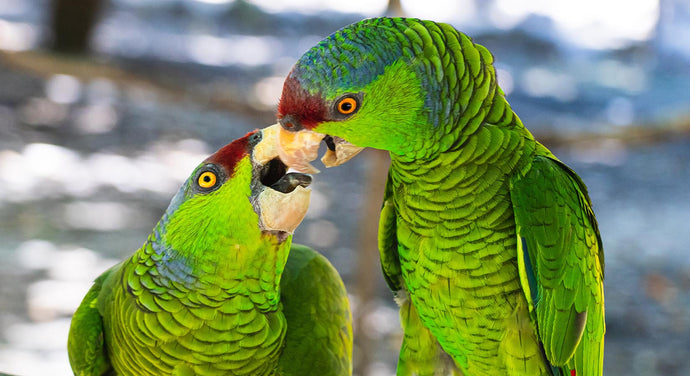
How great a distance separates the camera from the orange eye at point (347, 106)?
697mm

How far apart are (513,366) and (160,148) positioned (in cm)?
401

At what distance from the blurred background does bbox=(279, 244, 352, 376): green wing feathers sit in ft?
3.43

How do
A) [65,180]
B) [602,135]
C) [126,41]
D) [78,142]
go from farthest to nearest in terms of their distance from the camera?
[126,41] → [78,142] → [65,180] → [602,135]

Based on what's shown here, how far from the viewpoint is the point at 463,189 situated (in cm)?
79

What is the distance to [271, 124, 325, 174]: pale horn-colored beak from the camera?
28.8 inches

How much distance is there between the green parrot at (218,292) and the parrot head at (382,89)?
66mm

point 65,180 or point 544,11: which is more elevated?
point 544,11

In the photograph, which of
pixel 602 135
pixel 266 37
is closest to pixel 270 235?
pixel 602 135

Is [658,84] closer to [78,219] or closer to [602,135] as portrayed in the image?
[602,135]

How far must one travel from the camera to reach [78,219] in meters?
3.57

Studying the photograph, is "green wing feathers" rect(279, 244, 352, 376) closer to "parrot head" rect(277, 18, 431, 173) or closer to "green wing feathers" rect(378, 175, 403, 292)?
"green wing feathers" rect(378, 175, 403, 292)

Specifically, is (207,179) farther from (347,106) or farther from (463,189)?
(463,189)

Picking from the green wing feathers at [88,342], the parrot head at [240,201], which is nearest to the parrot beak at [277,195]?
the parrot head at [240,201]

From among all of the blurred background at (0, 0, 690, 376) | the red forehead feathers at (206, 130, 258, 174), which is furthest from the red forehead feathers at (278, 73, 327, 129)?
the blurred background at (0, 0, 690, 376)
